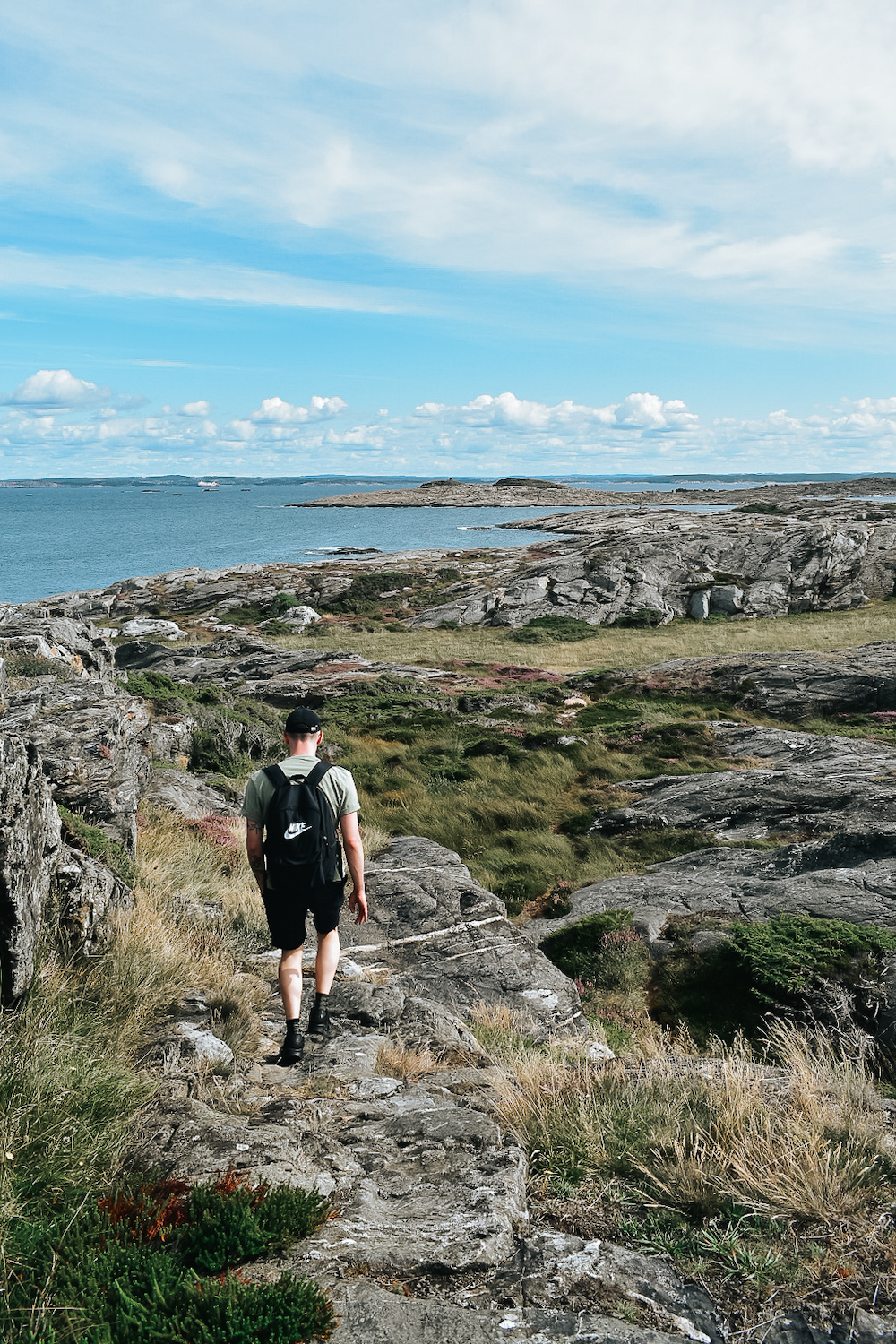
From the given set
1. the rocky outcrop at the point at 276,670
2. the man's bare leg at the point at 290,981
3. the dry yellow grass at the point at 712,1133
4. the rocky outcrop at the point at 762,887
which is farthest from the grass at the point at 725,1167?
the rocky outcrop at the point at 276,670

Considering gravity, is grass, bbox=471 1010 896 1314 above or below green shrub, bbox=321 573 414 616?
below

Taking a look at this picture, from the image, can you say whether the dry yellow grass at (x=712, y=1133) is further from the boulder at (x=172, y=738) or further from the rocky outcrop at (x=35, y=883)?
the boulder at (x=172, y=738)

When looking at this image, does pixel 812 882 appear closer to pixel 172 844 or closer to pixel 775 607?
pixel 172 844

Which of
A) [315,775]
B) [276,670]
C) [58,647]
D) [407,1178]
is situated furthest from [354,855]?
[276,670]

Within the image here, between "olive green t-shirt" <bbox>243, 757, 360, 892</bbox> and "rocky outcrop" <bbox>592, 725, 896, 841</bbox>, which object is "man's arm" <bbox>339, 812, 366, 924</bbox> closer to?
"olive green t-shirt" <bbox>243, 757, 360, 892</bbox>

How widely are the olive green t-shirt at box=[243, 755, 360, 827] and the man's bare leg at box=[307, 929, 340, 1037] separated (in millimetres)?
1135

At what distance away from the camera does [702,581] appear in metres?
59.1

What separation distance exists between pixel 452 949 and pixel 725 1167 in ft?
19.1

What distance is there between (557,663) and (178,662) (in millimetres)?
19043

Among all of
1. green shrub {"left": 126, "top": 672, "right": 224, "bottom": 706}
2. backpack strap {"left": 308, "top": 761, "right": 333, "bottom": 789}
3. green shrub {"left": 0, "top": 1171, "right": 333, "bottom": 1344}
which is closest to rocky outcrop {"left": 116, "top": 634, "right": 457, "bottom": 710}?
green shrub {"left": 126, "top": 672, "right": 224, "bottom": 706}

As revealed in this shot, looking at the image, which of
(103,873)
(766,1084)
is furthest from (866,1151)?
(103,873)

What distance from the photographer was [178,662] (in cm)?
3575

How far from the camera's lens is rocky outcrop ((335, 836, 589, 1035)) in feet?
28.6

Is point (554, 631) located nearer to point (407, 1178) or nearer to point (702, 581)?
point (702, 581)
